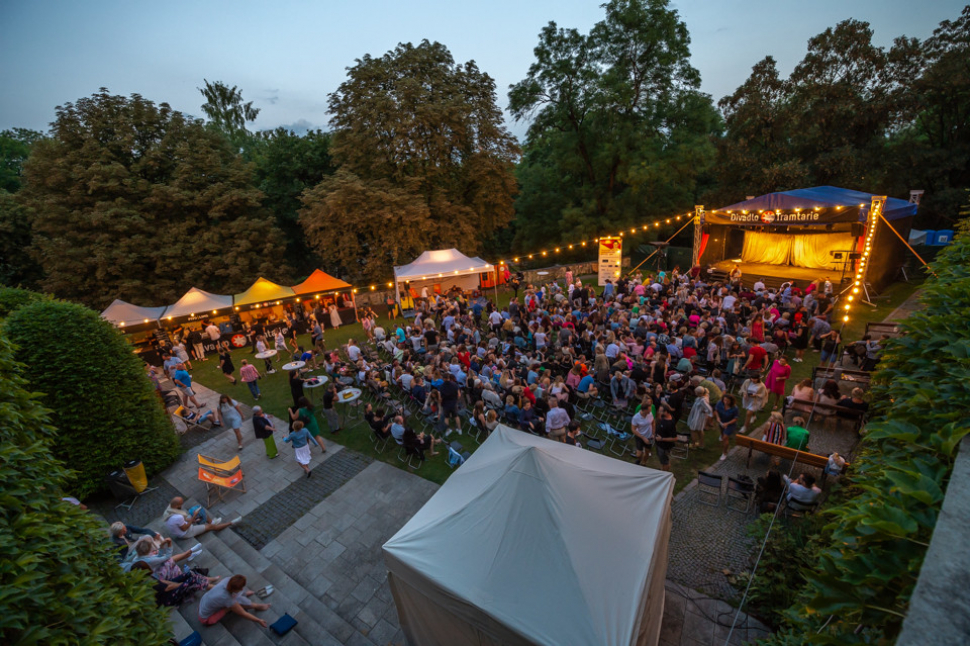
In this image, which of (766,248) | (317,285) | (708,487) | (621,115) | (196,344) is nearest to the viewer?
(708,487)

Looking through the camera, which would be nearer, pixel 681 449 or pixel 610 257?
pixel 681 449

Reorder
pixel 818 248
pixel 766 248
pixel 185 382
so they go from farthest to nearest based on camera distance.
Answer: pixel 766 248
pixel 818 248
pixel 185 382

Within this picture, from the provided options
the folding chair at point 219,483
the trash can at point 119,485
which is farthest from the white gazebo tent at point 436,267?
the trash can at point 119,485

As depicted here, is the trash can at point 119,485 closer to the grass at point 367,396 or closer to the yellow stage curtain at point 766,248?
the grass at point 367,396

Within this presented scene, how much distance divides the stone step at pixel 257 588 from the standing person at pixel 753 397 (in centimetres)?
762

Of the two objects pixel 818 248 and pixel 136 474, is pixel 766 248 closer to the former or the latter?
pixel 818 248

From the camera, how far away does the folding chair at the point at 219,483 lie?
7.30m

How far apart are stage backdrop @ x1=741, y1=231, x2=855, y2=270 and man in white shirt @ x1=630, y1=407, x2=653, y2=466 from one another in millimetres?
18424

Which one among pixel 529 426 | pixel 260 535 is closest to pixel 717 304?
pixel 529 426

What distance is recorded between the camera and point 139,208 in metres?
18.8

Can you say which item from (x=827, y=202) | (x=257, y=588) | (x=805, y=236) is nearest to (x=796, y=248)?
(x=805, y=236)

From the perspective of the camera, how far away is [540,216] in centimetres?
2914

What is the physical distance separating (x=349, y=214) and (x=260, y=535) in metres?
14.9

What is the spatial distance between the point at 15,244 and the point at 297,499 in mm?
24498
